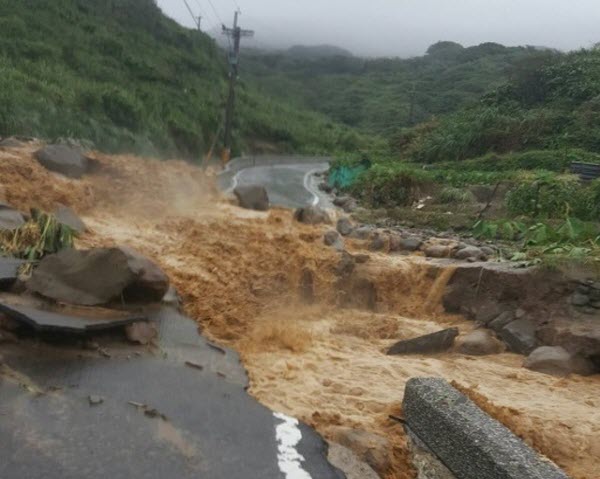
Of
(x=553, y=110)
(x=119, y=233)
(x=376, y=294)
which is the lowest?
(x=376, y=294)

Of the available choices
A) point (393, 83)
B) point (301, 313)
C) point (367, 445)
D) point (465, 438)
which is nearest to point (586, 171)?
point (301, 313)

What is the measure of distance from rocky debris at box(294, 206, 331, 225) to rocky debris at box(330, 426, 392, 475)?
8.56 metres

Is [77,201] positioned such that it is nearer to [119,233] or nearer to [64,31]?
[119,233]

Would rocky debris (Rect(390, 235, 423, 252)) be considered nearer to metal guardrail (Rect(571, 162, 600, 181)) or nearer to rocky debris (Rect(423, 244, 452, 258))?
rocky debris (Rect(423, 244, 452, 258))

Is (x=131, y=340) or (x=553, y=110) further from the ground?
(x=553, y=110)

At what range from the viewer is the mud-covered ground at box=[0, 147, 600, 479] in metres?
5.86

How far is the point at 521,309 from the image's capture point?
9.01m

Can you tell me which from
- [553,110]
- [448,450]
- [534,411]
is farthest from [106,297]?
[553,110]

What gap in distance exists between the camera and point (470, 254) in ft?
35.8

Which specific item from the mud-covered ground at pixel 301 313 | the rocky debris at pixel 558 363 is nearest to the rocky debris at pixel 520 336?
the mud-covered ground at pixel 301 313

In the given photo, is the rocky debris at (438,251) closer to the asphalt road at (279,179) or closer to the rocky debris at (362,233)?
the rocky debris at (362,233)

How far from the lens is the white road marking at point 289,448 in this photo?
464 cm

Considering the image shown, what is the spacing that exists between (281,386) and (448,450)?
201 centimetres

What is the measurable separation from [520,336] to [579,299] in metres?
0.88
